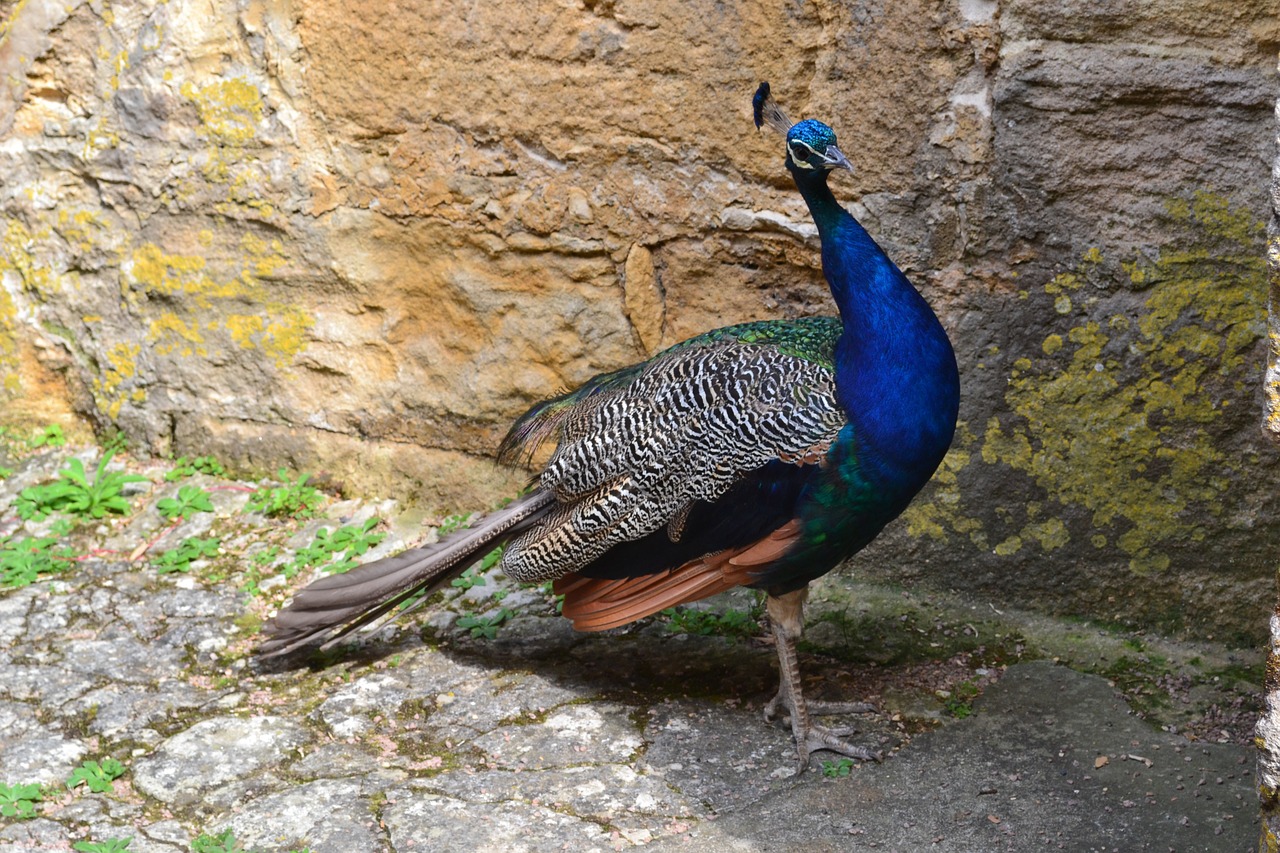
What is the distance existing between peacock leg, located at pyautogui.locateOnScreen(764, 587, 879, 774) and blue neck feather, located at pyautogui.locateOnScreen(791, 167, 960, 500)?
421 millimetres

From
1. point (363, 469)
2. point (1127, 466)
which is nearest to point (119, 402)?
point (363, 469)

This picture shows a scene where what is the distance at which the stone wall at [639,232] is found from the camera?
3.31 m

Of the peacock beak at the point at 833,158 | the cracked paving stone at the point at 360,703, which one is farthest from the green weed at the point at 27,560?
the peacock beak at the point at 833,158

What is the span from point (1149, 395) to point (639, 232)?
1445 millimetres

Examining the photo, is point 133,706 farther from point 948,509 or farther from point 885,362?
point 948,509

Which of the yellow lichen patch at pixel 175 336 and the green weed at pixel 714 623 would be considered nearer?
the green weed at pixel 714 623

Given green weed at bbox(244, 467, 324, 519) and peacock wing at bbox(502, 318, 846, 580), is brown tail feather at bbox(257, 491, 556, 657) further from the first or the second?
green weed at bbox(244, 467, 324, 519)

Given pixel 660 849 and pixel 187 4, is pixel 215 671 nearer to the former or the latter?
pixel 660 849

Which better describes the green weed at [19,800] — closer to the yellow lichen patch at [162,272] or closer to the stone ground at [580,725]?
the stone ground at [580,725]

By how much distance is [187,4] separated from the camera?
13.5 ft

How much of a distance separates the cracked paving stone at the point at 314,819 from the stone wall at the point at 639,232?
1359mm

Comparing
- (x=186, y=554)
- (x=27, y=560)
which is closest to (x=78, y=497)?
(x=27, y=560)

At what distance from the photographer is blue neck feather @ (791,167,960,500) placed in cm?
299

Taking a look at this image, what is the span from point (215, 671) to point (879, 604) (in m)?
1.83
